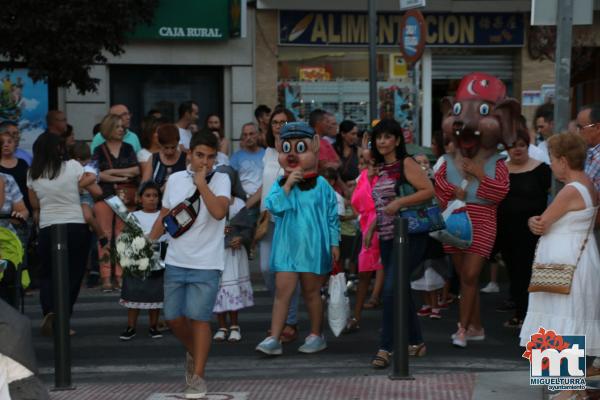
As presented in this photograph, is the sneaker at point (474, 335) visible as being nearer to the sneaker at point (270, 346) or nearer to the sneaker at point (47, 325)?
the sneaker at point (270, 346)

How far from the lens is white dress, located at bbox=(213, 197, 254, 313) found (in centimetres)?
1008

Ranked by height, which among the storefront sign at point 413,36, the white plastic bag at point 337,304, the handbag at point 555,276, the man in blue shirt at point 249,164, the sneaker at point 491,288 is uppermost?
the storefront sign at point 413,36

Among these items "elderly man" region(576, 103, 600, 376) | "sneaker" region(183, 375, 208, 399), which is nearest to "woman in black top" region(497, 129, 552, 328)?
"elderly man" region(576, 103, 600, 376)

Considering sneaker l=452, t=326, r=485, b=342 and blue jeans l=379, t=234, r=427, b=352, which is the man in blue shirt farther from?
blue jeans l=379, t=234, r=427, b=352

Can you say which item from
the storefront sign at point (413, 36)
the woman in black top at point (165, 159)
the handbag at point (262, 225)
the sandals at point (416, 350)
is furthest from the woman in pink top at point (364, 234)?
the storefront sign at point (413, 36)

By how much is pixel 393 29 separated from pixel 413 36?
6.05m

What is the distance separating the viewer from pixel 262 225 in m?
10.4

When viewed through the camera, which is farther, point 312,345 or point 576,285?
point 312,345

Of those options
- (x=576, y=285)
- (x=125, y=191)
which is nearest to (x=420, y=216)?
(x=576, y=285)

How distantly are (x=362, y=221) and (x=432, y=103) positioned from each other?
1066cm

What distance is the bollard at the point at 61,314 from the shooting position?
807 centimetres

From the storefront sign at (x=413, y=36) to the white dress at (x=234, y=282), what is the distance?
5.05 metres

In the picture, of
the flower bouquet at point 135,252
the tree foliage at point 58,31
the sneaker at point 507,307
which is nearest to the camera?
the flower bouquet at point 135,252

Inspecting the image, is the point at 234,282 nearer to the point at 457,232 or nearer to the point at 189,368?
the point at 457,232
